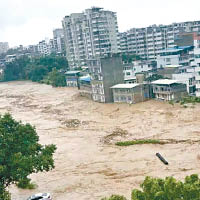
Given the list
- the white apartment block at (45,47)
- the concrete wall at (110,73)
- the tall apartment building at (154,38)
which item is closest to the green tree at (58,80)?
the tall apartment building at (154,38)

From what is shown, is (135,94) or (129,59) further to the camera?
(129,59)

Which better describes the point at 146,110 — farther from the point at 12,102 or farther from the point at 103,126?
the point at 12,102

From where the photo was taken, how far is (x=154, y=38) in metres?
67.2

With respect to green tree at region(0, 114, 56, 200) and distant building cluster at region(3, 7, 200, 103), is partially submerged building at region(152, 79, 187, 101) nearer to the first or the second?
distant building cluster at region(3, 7, 200, 103)

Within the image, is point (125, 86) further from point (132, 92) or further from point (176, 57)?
point (176, 57)

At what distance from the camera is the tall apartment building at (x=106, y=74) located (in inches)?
1582

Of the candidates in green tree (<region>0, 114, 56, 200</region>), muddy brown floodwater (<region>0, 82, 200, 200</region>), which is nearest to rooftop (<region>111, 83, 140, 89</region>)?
muddy brown floodwater (<region>0, 82, 200, 200</region>)

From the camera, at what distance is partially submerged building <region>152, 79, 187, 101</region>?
3544 cm

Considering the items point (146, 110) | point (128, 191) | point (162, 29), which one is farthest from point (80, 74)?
point (128, 191)

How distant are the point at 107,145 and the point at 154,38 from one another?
153ft

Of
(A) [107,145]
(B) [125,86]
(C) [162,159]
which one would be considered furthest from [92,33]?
(C) [162,159]

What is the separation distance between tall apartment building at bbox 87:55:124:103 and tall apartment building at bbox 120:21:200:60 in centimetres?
2629

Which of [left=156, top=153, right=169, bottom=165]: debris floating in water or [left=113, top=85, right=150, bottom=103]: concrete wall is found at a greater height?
[left=113, top=85, right=150, bottom=103]: concrete wall

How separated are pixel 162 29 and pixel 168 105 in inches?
1379
